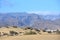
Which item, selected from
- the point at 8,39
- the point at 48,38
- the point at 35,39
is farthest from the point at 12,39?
the point at 48,38

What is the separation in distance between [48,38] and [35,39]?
4.36 ft

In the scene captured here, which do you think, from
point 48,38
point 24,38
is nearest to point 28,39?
point 24,38

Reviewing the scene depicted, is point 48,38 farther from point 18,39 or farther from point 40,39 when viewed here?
point 18,39

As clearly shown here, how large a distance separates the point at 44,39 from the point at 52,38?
96 centimetres

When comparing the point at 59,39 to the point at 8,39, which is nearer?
the point at 59,39

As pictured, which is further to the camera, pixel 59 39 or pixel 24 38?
pixel 24 38

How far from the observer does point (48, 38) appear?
21.3 metres

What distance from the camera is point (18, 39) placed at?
2136 centimetres

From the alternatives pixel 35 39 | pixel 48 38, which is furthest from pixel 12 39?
pixel 48 38

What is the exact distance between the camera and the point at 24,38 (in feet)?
71.3

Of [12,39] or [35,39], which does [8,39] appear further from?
[35,39]

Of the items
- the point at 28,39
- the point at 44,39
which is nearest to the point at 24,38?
the point at 28,39

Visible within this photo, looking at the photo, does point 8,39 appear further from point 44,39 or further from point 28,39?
point 44,39

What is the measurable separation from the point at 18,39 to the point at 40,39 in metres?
2.24
